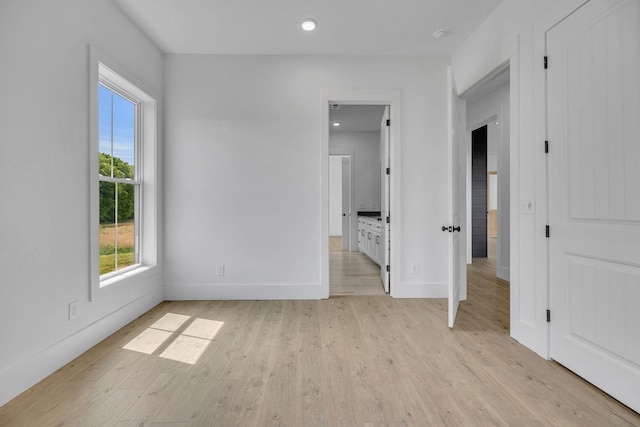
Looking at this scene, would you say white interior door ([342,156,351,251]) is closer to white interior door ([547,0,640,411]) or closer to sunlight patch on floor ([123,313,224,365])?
Result: sunlight patch on floor ([123,313,224,365])

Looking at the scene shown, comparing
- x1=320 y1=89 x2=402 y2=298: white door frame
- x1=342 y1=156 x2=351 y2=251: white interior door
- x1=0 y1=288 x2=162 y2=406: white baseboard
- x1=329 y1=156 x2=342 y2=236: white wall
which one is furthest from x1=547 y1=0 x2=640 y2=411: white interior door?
x1=329 y1=156 x2=342 y2=236: white wall

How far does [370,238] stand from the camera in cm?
635

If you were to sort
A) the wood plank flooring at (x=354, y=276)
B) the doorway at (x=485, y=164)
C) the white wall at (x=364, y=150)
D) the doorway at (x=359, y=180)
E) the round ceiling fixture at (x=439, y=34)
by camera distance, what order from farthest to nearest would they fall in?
the white wall at (x=364, y=150), the doorway at (x=359, y=180), the doorway at (x=485, y=164), the wood plank flooring at (x=354, y=276), the round ceiling fixture at (x=439, y=34)

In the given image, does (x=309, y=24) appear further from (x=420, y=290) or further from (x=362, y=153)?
(x=362, y=153)

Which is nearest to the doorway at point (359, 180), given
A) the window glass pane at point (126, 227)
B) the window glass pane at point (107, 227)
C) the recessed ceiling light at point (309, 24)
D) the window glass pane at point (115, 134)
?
the recessed ceiling light at point (309, 24)

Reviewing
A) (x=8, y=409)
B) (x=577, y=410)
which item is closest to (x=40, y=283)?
(x=8, y=409)

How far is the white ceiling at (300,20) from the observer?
2830mm

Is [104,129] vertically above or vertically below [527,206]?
above

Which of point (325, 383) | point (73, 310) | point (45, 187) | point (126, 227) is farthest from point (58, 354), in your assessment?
point (325, 383)

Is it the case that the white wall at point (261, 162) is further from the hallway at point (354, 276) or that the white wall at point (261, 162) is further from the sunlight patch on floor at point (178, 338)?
the sunlight patch on floor at point (178, 338)

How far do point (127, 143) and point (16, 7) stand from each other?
1.46m

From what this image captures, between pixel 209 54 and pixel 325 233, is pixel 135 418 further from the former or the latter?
pixel 209 54

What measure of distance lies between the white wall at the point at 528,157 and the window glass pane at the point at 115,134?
341 centimetres

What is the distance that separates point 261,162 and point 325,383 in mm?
2504
